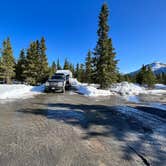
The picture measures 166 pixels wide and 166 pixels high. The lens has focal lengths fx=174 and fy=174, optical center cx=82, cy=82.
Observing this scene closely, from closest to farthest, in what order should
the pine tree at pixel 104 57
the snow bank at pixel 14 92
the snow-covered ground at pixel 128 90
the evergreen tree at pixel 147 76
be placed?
1. the snow bank at pixel 14 92
2. the snow-covered ground at pixel 128 90
3. the pine tree at pixel 104 57
4. the evergreen tree at pixel 147 76

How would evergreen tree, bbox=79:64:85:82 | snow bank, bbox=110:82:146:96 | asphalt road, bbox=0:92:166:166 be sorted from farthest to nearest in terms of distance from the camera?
evergreen tree, bbox=79:64:85:82
snow bank, bbox=110:82:146:96
asphalt road, bbox=0:92:166:166

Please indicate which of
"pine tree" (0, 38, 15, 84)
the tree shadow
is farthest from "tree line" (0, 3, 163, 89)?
the tree shadow

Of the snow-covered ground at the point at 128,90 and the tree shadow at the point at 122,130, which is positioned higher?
the snow-covered ground at the point at 128,90

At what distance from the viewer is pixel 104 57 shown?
27828 millimetres

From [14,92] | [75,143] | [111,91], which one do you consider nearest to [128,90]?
[111,91]

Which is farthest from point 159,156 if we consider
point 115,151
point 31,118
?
point 31,118

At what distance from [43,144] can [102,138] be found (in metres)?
1.84

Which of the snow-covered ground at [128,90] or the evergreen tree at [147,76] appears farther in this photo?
the evergreen tree at [147,76]

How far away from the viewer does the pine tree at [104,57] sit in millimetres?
27750

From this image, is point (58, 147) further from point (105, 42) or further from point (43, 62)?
point (43, 62)

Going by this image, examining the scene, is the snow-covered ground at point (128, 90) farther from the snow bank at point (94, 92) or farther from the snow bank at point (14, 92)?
the snow bank at point (14, 92)

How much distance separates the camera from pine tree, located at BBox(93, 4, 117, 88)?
27.8m

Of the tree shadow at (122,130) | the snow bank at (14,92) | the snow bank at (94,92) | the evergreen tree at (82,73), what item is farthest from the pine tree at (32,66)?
the evergreen tree at (82,73)

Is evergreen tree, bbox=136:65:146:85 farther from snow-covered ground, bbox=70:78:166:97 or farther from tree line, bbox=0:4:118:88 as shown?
snow-covered ground, bbox=70:78:166:97
